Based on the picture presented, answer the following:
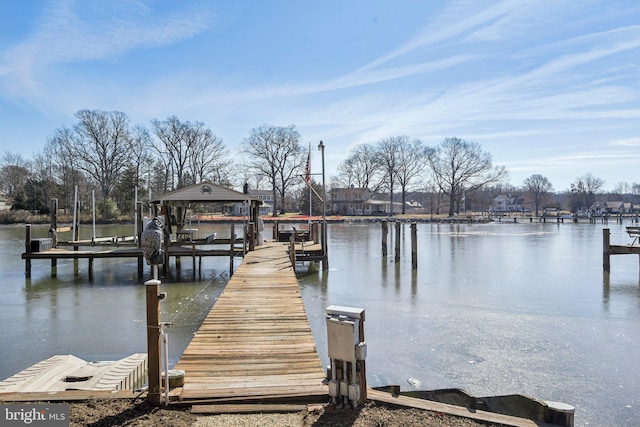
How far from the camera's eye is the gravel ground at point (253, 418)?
4.04 metres

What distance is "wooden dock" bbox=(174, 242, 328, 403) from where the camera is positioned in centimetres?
464

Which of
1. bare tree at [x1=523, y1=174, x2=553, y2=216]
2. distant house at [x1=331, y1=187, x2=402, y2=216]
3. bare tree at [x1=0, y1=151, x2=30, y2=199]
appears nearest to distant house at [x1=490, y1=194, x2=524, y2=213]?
bare tree at [x1=523, y1=174, x2=553, y2=216]

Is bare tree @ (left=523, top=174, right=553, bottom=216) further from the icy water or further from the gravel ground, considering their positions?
the gravel ground

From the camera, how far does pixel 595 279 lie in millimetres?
16875

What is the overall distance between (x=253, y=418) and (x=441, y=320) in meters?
7.86

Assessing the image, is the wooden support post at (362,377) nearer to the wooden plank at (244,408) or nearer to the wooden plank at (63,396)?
the wooden plank at (244,408)

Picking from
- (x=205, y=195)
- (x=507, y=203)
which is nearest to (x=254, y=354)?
(x=205, y=195)

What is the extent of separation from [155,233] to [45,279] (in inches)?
578

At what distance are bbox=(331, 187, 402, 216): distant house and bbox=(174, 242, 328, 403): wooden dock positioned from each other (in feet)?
249

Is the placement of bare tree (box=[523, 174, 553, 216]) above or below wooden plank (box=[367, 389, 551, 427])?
above

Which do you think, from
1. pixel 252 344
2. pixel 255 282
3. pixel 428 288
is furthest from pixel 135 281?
pixel 252 344

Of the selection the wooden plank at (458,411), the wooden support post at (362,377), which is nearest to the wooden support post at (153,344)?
the wooden support post at (362,377)

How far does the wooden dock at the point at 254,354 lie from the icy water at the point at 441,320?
4.13 feet

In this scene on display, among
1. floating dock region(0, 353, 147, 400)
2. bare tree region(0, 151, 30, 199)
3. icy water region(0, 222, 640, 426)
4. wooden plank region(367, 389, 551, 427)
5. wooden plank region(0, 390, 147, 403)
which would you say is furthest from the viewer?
bare tree region(0, 151, 30, 199)
